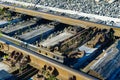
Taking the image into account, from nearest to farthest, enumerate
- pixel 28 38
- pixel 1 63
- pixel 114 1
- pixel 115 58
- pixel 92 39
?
1. pixel 115 58
2. pixel 1 63
3. pixel 92 39
4. pixel 28 38
5. pixel 114 1

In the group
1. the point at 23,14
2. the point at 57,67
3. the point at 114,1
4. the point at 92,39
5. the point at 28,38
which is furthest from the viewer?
the point at 114,1

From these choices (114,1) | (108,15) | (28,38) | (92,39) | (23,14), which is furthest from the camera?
(114,1)

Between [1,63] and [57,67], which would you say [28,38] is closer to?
[1,63]

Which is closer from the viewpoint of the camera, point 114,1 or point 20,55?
point 20,55

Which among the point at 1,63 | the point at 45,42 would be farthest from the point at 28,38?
the point at 1,63

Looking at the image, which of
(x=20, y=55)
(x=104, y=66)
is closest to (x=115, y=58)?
(x=104, y=66)

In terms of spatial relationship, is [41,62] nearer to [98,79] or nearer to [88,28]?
[98,79]

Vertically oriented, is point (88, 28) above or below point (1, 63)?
above

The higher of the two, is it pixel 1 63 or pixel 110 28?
pixel 110 28

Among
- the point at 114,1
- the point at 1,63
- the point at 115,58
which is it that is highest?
the point at 114,1
